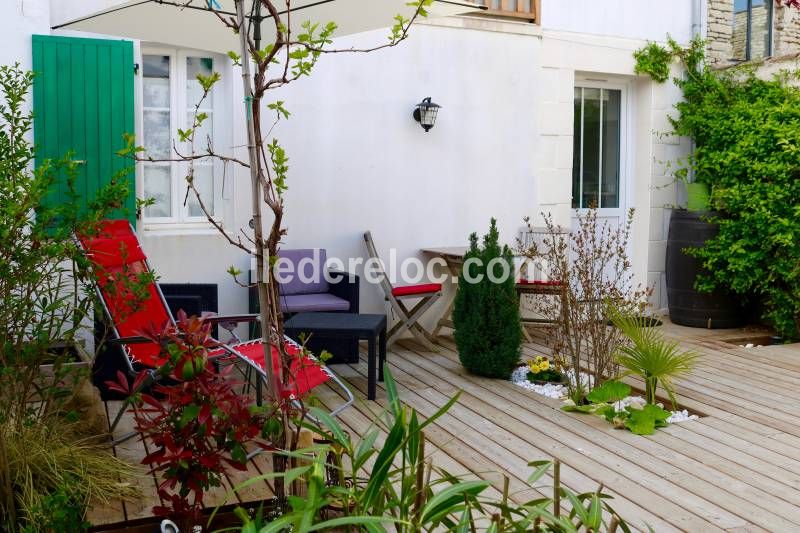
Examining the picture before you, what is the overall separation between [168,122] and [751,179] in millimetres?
4905

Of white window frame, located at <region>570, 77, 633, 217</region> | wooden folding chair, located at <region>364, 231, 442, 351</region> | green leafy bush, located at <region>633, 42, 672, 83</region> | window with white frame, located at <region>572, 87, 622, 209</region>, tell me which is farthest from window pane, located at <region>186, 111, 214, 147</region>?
green leafy bush, located at <region>633, 42, 672, 83</region>

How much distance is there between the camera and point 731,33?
888 cm

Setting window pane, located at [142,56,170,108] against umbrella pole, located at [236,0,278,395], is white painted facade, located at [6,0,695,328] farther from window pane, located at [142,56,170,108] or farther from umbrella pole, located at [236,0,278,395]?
umbrella pole, located at [236,0,278,395]

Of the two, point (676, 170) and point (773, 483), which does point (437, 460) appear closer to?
point (773, 483)

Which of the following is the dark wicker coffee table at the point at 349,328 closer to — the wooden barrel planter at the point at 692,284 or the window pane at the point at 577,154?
the window pane at the point at 577,154

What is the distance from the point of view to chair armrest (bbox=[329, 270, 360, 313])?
629cm

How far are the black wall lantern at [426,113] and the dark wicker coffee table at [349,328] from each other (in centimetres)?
225

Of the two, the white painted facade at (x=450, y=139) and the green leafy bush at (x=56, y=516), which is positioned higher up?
Answer: the white painted facade at (x=450, y=139)

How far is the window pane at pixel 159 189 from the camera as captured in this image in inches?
249

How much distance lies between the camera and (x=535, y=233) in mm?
7703

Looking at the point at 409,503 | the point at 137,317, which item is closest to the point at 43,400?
the point at 137,317

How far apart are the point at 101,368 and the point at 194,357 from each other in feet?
7.47

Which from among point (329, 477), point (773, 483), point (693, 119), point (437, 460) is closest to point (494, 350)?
point (437, 460)

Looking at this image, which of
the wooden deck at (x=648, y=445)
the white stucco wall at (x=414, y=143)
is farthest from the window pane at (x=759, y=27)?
the wooden deck at (x=648, y=445)
